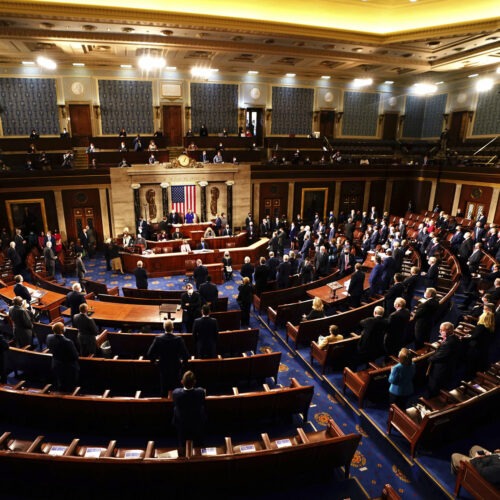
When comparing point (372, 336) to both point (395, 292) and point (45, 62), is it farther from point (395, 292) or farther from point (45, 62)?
point (45, 62)

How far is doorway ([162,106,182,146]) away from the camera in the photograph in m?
18.9

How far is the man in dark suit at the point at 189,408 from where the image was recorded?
3.78 meters

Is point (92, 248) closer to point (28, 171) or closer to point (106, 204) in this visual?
point (106, 204)

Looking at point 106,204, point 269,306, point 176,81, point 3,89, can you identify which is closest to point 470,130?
point 176,81

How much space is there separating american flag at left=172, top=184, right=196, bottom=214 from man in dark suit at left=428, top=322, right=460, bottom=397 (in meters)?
12.8

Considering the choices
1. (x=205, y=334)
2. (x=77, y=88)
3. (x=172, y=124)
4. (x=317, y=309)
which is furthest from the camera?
(x=172, y=124)

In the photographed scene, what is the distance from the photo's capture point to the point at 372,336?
5.90m

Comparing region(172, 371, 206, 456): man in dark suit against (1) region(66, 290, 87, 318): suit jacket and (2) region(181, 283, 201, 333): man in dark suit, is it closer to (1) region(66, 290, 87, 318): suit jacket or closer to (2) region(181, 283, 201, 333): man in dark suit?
(2) region(181, 283, 201, 333): man in dark suit

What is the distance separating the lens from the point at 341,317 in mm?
7238

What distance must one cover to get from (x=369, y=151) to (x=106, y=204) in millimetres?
14658

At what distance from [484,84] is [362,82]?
6425 millimetres

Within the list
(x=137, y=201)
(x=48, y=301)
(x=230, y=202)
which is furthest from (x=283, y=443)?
(x=230, y=202)

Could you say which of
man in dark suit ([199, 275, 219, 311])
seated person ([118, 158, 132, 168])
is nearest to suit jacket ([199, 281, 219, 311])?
man in dark suit ([199, 275, 219, 311])

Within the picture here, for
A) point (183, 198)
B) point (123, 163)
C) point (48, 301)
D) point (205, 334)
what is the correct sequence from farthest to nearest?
point (183, 198) → point (123, 163) → point (48, 301) → point (205, 334)
